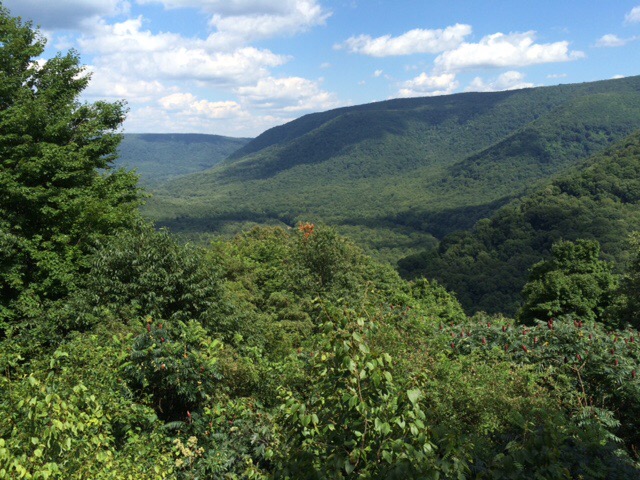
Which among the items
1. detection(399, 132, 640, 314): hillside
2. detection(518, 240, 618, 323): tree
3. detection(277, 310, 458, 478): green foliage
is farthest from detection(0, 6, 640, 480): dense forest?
detection(399, 132, 640, 314): hillside

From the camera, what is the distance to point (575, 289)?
76.3ft

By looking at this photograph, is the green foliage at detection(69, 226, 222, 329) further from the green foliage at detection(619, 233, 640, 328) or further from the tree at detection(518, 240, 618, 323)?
the tree at detection(518, 240, 618, 323)

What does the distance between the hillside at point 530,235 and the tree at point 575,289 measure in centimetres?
2884

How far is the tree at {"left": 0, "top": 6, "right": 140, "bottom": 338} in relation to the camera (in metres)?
12.4

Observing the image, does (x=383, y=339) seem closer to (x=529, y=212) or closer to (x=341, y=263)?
(x=341, y=263)

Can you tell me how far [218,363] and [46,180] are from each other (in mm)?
10357

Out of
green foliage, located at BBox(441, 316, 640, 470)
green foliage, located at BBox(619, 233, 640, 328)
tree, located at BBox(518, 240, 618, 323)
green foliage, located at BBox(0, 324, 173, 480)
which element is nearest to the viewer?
green foliage, located at BBox(0, 324, 173, 480)

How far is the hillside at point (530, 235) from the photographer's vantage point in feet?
202

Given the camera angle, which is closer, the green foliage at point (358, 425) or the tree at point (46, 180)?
the green foliage at point (358, 425)

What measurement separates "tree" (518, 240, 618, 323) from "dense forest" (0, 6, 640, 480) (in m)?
2.16

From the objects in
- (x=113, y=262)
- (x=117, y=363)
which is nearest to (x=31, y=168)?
(x=113, y=262)

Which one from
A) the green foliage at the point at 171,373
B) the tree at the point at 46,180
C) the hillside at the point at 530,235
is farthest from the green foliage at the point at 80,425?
the hillside at the point at 530,235

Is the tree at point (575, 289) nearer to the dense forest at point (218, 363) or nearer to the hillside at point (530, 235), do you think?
the dense forest at point (218, 363)

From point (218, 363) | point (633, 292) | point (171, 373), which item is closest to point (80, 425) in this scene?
point (171, 373)
